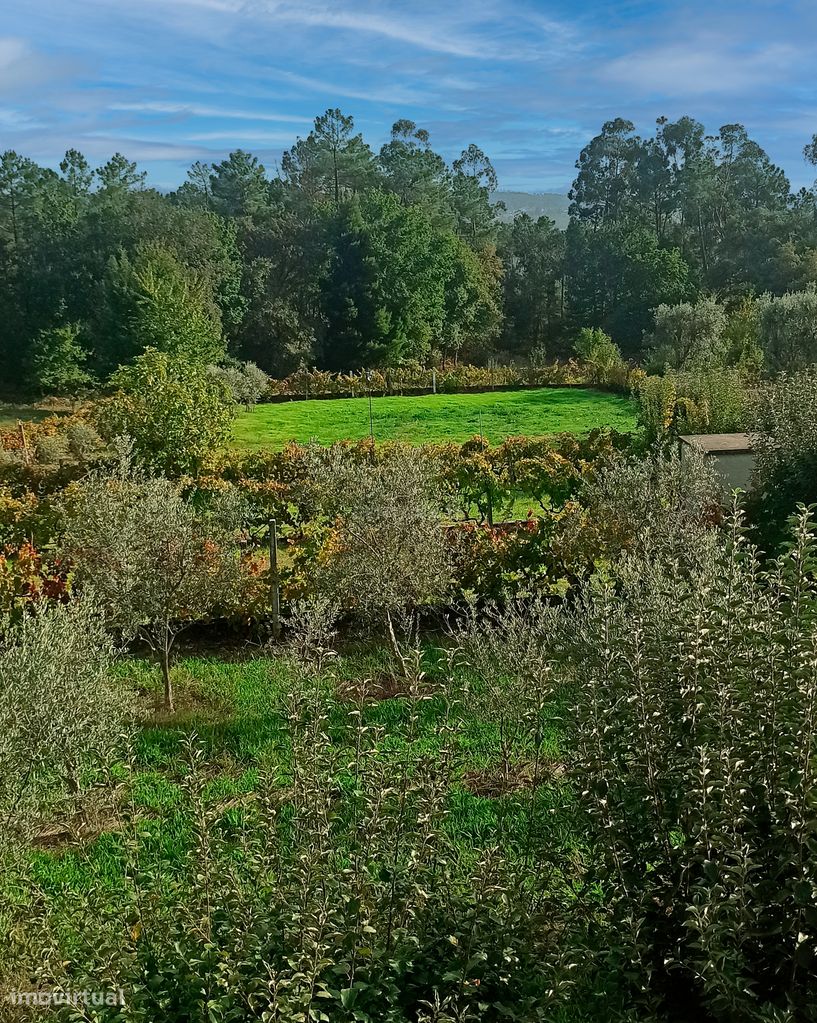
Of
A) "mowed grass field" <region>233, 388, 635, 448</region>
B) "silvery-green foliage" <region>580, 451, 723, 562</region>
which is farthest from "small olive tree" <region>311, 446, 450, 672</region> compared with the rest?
"mowed grass field" <region>233, 388, 635, 448</region>

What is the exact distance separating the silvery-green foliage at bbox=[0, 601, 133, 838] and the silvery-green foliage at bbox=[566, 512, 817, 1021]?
2.38 meters

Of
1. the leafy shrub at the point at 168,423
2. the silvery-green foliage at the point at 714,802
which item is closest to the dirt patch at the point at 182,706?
the silvery-green foliage at the point at 714,802

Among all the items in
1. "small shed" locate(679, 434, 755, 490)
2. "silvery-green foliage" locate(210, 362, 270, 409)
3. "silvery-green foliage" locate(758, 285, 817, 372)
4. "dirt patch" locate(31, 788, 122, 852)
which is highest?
"silvery-green foliage" locate(758, 285, 817, 372)

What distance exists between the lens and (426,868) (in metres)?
3.42

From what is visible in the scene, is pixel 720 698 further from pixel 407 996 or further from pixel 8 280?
pixel 8 280

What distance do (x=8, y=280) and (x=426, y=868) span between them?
136ft

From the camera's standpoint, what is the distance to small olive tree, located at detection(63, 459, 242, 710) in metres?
7.25

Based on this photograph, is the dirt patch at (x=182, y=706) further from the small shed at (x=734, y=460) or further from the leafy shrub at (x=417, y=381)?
the leafy shrub at (x=417, y=381)

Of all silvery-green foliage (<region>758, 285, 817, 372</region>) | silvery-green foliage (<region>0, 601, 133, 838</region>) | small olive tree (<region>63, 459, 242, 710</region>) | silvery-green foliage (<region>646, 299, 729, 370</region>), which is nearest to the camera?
silvery-green foliage (<region>0, 601, 133, 838</region>)

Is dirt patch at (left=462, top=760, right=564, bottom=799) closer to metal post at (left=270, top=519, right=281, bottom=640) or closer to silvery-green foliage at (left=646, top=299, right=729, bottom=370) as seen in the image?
metal post at (left=270, top=519, right=281, bottom=640)

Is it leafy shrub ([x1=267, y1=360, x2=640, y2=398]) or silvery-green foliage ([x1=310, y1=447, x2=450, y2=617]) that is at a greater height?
leafy shrub ([x1=267, y1=360, x2=640, y2=398])

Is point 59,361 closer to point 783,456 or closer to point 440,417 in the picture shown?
point 440,417

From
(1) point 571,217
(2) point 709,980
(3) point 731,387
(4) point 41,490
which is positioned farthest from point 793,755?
(1) point 571,217

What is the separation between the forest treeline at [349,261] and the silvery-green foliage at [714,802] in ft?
100
